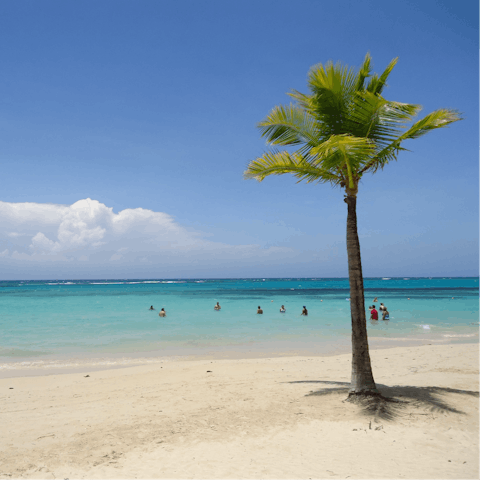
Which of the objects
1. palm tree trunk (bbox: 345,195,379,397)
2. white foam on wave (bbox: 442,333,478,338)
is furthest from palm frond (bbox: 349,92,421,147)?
white foam on wave (bbox: 442,333,478,338)

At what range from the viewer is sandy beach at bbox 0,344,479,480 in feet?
16.5

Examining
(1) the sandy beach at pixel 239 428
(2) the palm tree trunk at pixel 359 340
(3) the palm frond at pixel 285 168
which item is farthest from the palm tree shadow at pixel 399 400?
(3) the palm frond at pixel 285 168

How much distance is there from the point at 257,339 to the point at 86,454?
563 inches

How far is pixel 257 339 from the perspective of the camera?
19.3 metres

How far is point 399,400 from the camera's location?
7445 mm

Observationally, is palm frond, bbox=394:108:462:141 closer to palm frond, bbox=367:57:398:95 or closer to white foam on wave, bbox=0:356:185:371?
palm frond, bbox=367:57:398:95

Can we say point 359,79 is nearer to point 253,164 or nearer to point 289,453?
point 253,164

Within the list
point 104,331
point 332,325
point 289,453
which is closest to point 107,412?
point 289,453

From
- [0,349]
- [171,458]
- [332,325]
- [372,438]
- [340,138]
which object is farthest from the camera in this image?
[332,325]

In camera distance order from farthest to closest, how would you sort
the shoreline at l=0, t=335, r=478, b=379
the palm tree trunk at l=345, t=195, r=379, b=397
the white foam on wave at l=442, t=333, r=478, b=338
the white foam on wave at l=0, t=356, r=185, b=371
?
the white foam on wave at l=442, t=333, r=478, b=338 → the white foam on wave at l=0, t=356, r=185, b=371 → the shoreline at l=0, t=335, r=478, b=379 → the palm tree trunk at l=345, t=195, r=379, b=397

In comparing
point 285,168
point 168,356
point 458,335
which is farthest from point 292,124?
point 458,335

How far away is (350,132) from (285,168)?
1568 mm

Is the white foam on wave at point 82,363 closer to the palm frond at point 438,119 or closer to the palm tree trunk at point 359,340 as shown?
the palm tree trunk at point 359,340

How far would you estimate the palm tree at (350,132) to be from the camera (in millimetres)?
7141
